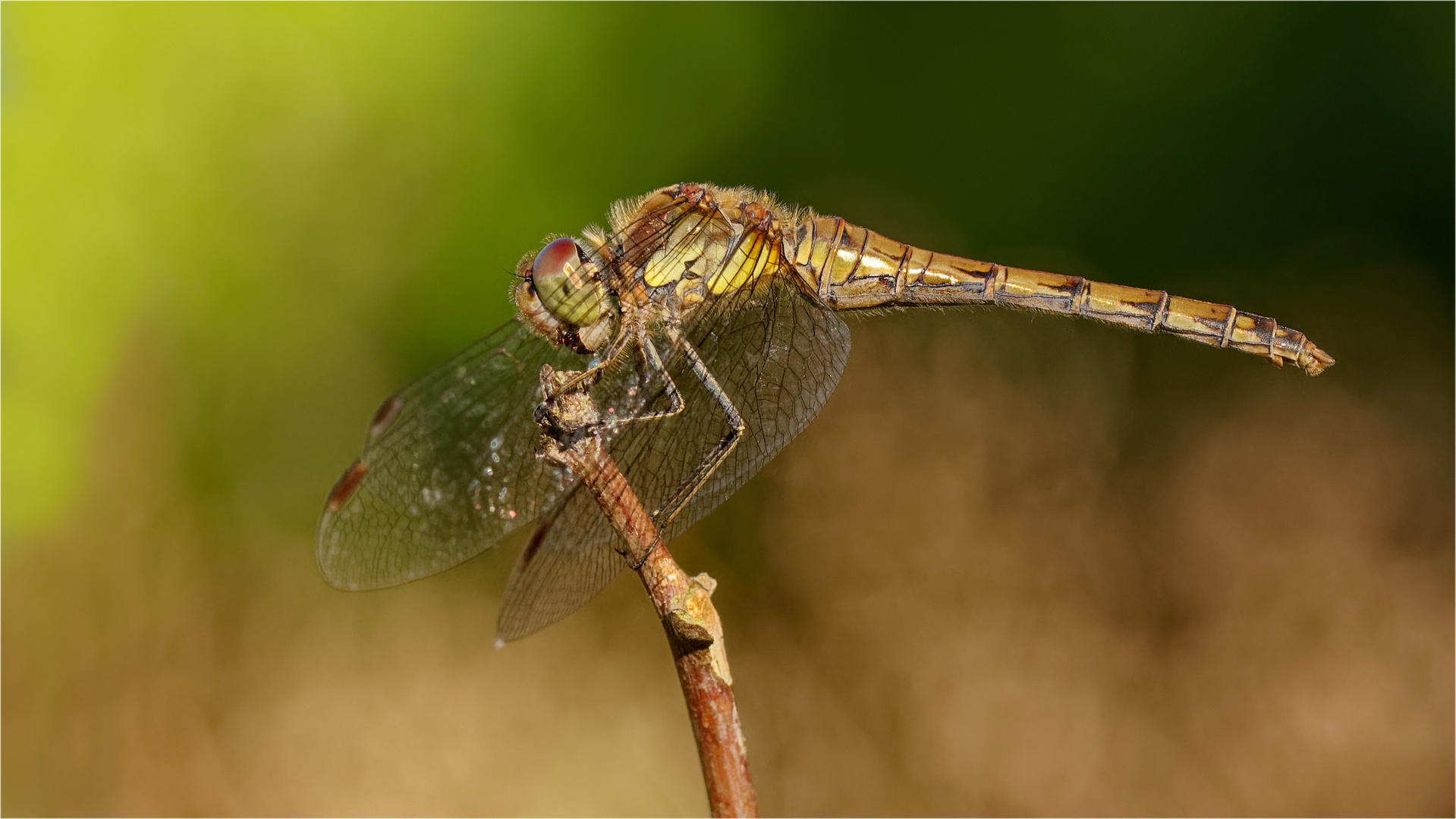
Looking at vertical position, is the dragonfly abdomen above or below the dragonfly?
above

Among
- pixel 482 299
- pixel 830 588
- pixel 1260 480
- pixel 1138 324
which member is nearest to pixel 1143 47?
pixel 1138 324

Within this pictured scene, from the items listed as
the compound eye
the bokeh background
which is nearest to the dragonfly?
the compound eye

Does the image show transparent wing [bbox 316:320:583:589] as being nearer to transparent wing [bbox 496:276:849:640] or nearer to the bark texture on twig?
transparent wing [bbox 496:276:849:640]

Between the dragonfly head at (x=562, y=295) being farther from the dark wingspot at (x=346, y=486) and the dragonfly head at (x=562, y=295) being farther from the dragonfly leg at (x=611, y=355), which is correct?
the dark wingspot at (x=346, y=486)

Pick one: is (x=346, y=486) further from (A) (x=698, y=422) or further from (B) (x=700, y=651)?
(B) (x=700, y=651)

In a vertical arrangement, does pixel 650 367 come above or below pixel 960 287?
below

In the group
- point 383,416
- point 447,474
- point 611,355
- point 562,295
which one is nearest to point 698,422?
point 611,355

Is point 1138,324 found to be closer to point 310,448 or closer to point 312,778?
point 310,448
